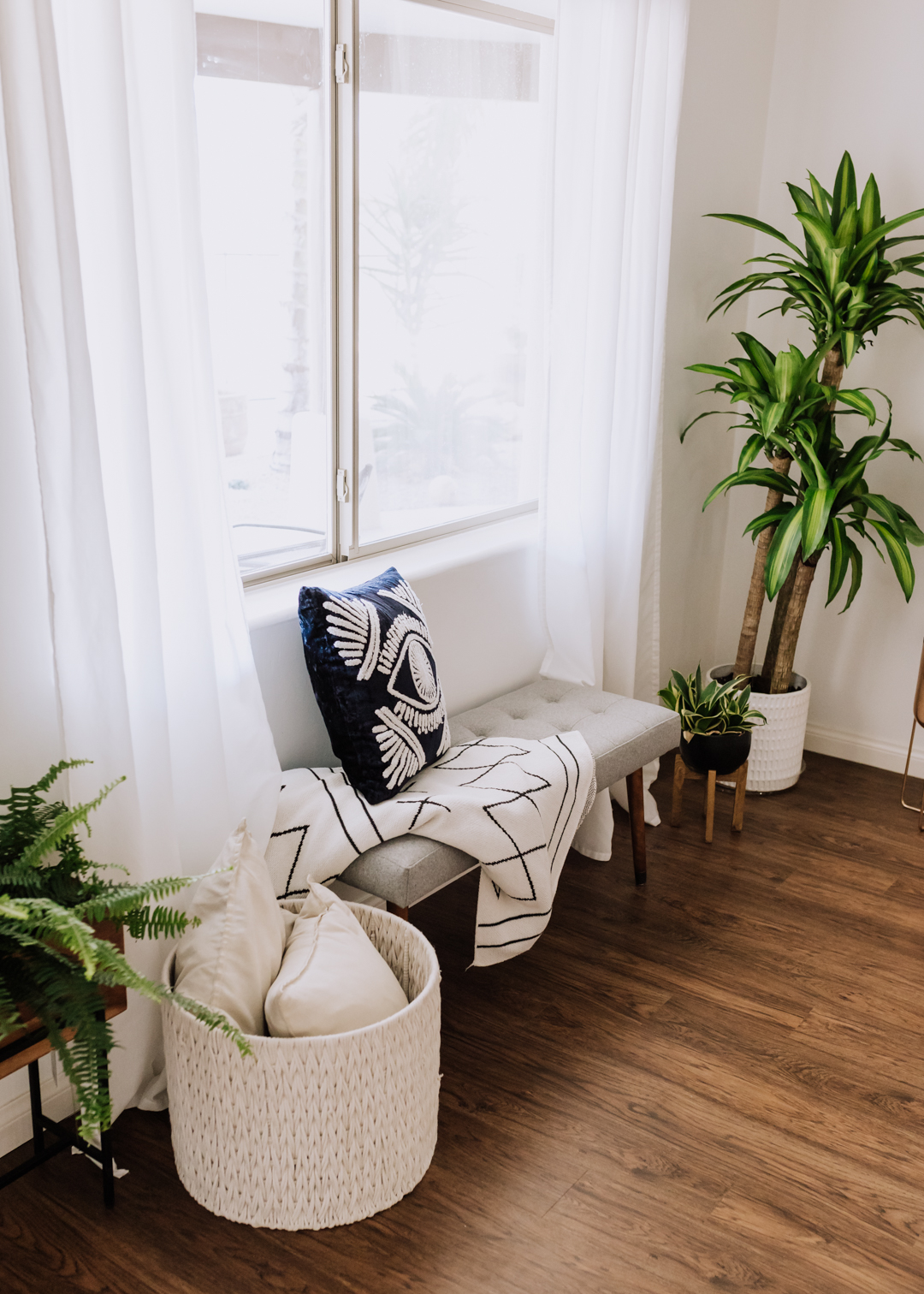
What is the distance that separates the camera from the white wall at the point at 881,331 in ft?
10.5

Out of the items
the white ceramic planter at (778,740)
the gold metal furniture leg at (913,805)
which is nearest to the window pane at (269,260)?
the white ceramic planter at (778,740)

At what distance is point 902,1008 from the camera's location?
2.33 metres

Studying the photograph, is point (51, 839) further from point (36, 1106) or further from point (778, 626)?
point (778, 626)

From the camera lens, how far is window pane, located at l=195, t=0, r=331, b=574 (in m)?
2.11

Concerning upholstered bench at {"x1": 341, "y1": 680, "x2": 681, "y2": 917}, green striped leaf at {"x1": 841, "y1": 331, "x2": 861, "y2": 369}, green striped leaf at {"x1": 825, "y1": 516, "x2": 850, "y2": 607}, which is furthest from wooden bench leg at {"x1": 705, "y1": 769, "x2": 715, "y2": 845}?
green striped leaf at {"x1": 841, "y1": 331, "x2": 861, "y2": 369}

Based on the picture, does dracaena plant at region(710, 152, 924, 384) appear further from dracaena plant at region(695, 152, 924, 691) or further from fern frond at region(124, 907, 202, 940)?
fern frond at region(124, 907, 202, 940)

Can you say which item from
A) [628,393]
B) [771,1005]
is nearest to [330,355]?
[628,393]

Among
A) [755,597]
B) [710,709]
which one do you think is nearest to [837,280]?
[755,597]

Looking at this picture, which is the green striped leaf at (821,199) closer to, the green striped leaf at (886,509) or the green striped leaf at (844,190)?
the green striped leaf at (844,190)

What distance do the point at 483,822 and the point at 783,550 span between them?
1312 millimetres

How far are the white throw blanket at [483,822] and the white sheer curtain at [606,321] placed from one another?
59cm

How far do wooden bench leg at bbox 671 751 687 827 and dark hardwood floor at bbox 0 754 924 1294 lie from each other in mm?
280

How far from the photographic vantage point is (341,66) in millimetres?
2262

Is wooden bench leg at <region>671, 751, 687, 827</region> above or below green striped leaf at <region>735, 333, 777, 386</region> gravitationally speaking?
below
